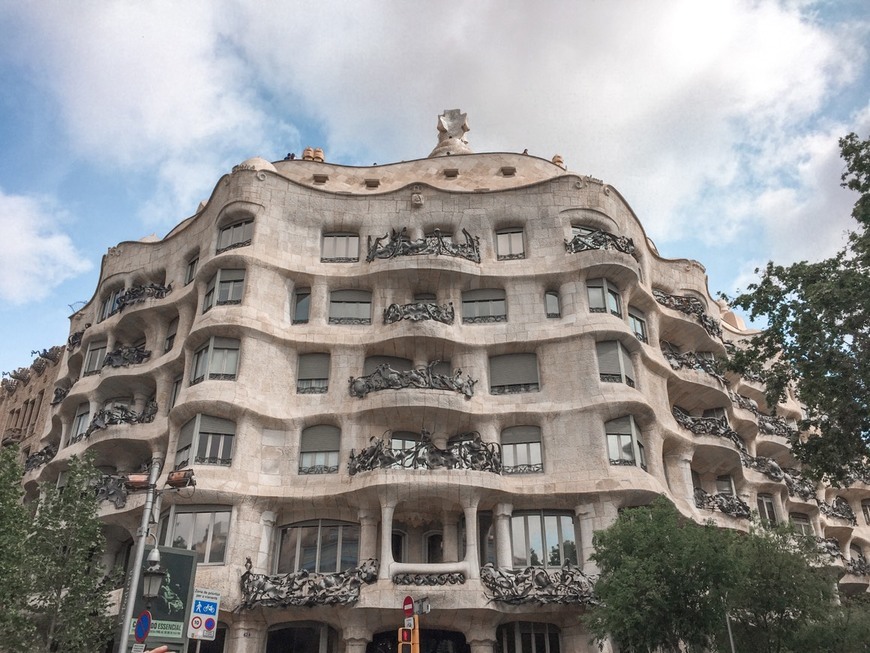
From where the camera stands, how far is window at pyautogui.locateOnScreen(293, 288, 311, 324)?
3162 cm

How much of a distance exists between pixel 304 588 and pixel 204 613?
4.85m

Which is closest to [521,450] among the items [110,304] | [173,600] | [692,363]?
[692,363]

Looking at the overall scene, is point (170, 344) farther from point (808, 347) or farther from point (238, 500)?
point (808, 347)

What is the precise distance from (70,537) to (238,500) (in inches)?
204

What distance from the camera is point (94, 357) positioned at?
36000 mm

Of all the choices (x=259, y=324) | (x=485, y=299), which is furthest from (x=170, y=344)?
(x=485, y=299)

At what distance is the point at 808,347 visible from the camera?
76.5 ft

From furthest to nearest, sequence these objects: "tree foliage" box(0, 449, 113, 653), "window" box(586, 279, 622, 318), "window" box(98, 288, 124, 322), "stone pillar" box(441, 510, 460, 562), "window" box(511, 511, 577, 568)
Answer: "window" box(98, 288, 124, 322)
"window" box(586, 279, 622, 318)
"stone pillar" box(441, 510, 460, 562)
"window" box(511, 511, 577, 568)
"tree foliage" box(0, 449, 113, 653)

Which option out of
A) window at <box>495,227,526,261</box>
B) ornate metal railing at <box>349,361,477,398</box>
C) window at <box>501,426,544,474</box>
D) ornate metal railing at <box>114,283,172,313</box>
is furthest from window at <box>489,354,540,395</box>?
ornate metal railing at <box>114,283,172,313</box>

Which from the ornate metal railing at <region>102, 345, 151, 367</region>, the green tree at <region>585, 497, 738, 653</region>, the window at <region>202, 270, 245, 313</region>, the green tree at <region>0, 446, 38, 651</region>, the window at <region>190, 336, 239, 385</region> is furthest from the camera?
the ornate metal railing at <region>102, 345, 151, 367</region>

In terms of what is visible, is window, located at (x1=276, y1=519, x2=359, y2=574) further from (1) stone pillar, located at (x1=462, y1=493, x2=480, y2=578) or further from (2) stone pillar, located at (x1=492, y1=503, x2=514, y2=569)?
(2) stone pillar, located at (x1=492, y1=503, x2=514, y2=569)

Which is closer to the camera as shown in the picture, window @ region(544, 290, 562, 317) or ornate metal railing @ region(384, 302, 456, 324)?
ornate metal railing @ region(384, 302, 456, 324)

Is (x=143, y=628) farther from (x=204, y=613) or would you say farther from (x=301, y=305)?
(x=301, y=305)

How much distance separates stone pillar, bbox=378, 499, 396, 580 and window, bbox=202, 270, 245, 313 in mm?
9989
